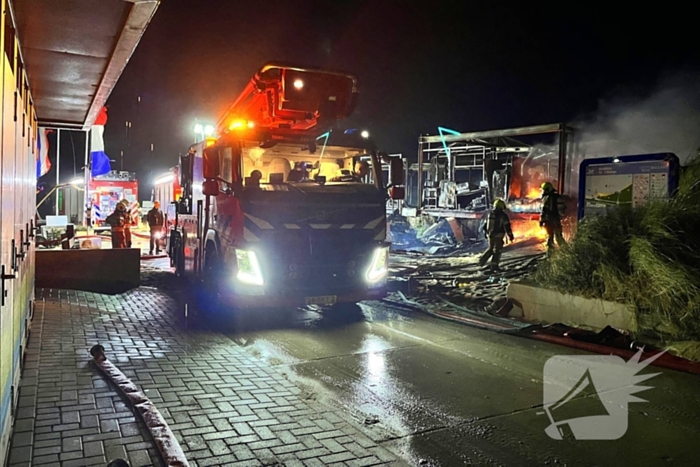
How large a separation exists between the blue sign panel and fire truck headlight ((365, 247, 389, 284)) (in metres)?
3.60

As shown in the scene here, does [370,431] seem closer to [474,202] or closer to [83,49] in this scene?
[83,49]

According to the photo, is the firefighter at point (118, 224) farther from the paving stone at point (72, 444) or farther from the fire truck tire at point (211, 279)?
the paving stone at point (72, 444)

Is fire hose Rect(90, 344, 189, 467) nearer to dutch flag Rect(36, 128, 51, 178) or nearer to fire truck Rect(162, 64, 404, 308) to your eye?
fire truck Rect(162, 64, 404, 308)

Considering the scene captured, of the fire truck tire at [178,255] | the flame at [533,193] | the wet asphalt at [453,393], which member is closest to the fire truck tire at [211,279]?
the wet asphalt at [453,393]

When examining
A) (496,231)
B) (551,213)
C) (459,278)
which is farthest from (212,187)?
(551,213)

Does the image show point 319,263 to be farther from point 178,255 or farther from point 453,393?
point 178,255

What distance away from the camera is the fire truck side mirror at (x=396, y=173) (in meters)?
8.83

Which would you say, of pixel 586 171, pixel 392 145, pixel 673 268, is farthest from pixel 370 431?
pixel 392 145

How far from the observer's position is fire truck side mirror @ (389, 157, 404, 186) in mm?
8828

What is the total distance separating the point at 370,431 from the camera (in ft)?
14.2

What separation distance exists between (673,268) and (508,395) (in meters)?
3.28

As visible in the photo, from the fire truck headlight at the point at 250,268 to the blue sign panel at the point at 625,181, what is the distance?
5556 millimetres

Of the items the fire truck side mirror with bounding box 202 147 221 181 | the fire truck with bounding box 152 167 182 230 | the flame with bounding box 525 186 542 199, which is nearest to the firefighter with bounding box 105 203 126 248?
the fire truck with bounding box 152 167 182 230

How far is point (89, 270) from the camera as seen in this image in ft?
35.2
